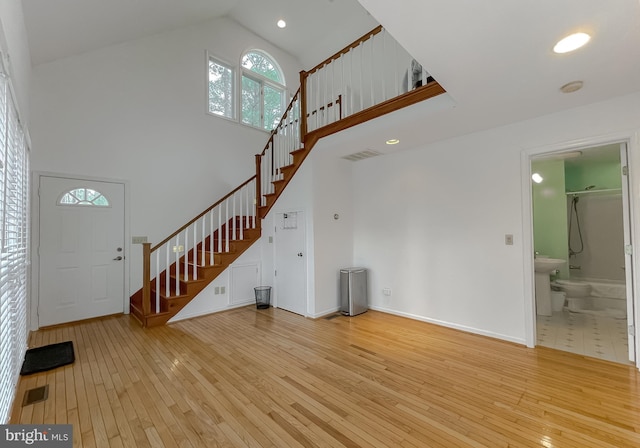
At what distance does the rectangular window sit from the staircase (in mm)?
1510

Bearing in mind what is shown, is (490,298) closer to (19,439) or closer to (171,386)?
(171,386)

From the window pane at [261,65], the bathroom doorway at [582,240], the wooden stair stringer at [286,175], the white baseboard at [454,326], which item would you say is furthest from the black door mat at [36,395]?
the window pane at [261,65]

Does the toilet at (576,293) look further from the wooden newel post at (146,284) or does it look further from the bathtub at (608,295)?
the wooden newel post at (146,284)

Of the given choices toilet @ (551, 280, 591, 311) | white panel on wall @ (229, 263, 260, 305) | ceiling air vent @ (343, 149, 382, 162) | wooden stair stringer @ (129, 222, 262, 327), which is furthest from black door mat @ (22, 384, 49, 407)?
toilet @ (551, 280, 591, 311)

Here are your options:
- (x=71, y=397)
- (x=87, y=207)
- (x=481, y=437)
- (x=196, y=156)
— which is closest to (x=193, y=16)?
(x=196, y=156)

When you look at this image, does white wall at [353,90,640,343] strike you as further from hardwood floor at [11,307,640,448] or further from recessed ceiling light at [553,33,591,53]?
recessed ceiling light at [553,33,591,53]

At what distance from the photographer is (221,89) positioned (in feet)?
19.6

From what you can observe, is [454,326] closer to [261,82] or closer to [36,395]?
[36,395]

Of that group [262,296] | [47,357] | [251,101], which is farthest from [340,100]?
[47,357]

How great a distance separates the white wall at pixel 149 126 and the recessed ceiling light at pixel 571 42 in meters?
5.36

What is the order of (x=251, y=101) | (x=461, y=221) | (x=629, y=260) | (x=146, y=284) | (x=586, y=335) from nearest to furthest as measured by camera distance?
(x=629, y=260) → (x=586, y=335) → (x=461, y=221) → (x=146, y=284) → (x=251, y=101)

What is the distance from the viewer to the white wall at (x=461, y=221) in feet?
10.0

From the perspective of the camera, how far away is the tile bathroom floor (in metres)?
2.93
